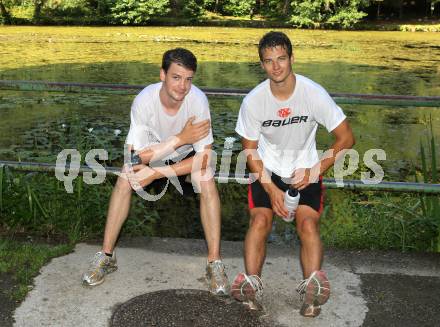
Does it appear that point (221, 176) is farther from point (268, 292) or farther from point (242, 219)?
point (242, 219)

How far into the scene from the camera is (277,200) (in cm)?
333

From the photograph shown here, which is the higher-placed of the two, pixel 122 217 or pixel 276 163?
pixel 276 163

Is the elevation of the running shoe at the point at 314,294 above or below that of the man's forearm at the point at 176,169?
below

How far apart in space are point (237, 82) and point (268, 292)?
11.9m

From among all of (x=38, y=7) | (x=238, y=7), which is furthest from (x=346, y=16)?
(x=38, y=7)

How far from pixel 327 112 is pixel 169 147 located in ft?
3.18

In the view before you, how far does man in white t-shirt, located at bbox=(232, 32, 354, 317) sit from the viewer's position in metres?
3.26

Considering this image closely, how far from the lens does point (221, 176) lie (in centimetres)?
399

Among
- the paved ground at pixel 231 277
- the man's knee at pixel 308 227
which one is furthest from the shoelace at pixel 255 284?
the man's knee at pixel 308 227

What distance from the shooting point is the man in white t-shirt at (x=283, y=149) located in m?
3.26

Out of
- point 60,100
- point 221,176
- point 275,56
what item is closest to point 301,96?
point 275,56

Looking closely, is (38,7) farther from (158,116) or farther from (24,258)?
(158,116)

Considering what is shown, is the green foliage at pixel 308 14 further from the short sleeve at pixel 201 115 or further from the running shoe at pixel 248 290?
the running shoe at pixel 248 290

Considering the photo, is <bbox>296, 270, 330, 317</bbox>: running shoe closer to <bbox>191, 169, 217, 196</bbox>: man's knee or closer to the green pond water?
<bbox>191, 169, 217, 196</bbox>: man's knee
